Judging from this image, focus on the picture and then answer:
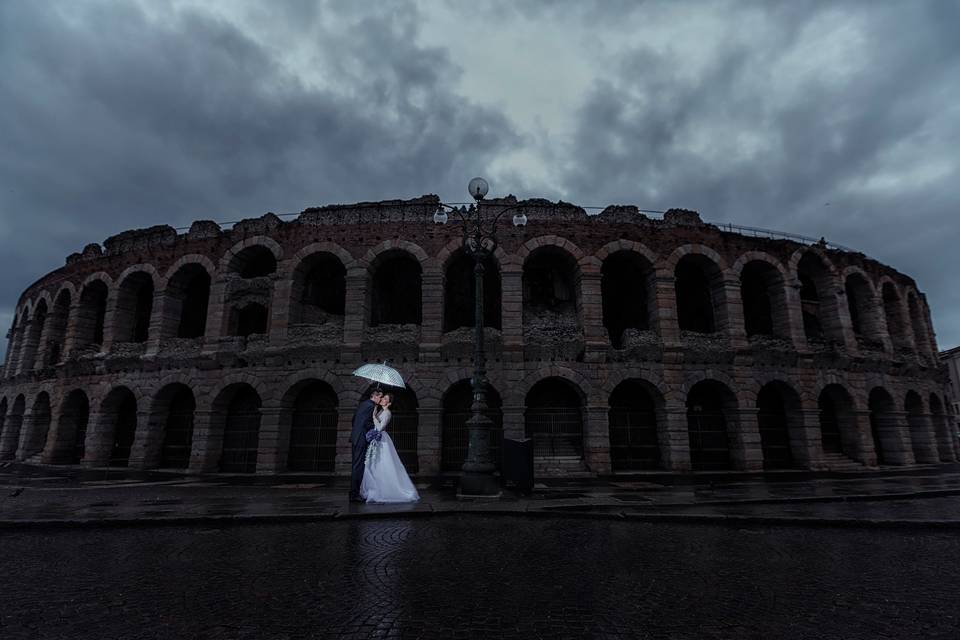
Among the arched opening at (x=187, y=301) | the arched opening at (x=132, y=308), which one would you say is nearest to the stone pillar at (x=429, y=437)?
the arched opening at (x=187, y=301)

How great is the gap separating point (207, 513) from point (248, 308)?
45.6 ft

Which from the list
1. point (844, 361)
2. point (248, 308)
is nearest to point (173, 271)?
point (248, 308)

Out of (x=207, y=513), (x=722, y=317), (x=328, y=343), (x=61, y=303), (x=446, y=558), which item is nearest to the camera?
(x=446, y=558)

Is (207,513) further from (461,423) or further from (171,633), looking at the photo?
(461,423)

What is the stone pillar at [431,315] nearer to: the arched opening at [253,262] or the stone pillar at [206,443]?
the arched opening at [253,262]

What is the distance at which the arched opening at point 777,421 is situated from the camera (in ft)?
62.7

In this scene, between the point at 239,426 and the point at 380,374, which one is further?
the point at 239,426

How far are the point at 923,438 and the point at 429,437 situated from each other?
2389 centimetres

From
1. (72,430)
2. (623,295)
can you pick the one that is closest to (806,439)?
(623,295)

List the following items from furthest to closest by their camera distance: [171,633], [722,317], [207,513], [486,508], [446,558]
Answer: [722,317] → [486,508] → [207,513] → [446,558] → [171,633]

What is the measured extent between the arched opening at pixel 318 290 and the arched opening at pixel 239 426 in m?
3.86

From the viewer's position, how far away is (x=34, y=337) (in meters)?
26.5

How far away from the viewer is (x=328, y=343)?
18.0m

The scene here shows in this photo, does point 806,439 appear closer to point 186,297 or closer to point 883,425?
point 883,425
